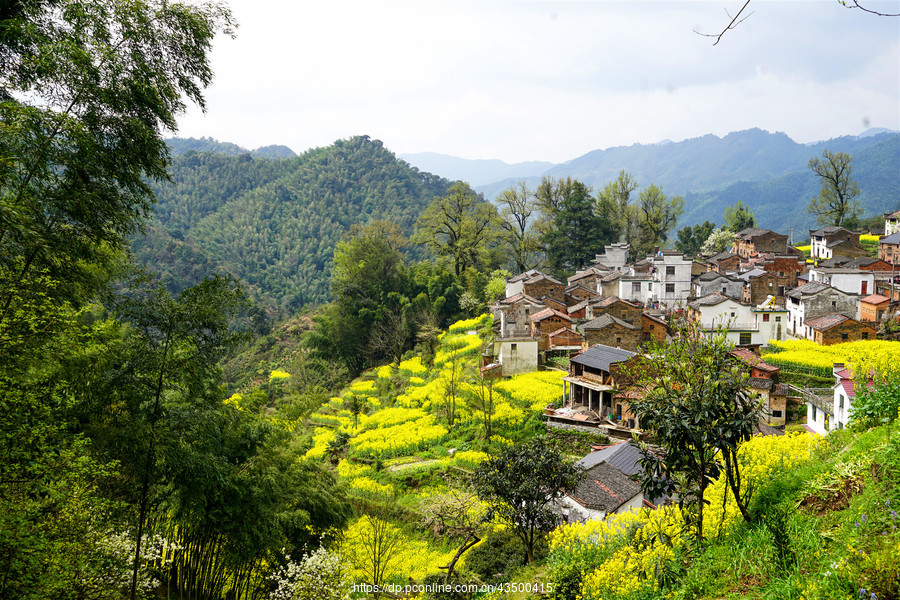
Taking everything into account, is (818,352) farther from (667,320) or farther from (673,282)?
(673,282)

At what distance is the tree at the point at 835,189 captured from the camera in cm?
5341

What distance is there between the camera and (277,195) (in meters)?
79.2

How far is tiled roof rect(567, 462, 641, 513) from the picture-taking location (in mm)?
14742

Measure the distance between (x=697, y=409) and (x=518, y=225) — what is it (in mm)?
45052

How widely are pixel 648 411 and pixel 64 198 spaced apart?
6.76 meters

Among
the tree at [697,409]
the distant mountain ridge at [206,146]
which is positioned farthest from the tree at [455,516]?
the distant mountain ridge at [206,146]

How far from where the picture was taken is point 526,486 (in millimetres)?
13281

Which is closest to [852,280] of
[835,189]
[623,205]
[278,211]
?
[623,205]

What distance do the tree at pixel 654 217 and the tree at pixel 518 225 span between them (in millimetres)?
10688

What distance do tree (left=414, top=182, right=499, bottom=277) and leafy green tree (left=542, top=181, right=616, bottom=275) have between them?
6003 millimetres

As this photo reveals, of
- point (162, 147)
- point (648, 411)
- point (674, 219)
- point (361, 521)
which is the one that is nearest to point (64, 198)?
point (162, 147)

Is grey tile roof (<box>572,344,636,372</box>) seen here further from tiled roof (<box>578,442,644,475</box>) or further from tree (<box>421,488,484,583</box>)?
tree (<box>421,488,484,583</box>)

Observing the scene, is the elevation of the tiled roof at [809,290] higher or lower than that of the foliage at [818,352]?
higher

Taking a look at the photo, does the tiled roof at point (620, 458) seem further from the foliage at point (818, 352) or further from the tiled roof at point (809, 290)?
the tiled roof at point (809, 290)
